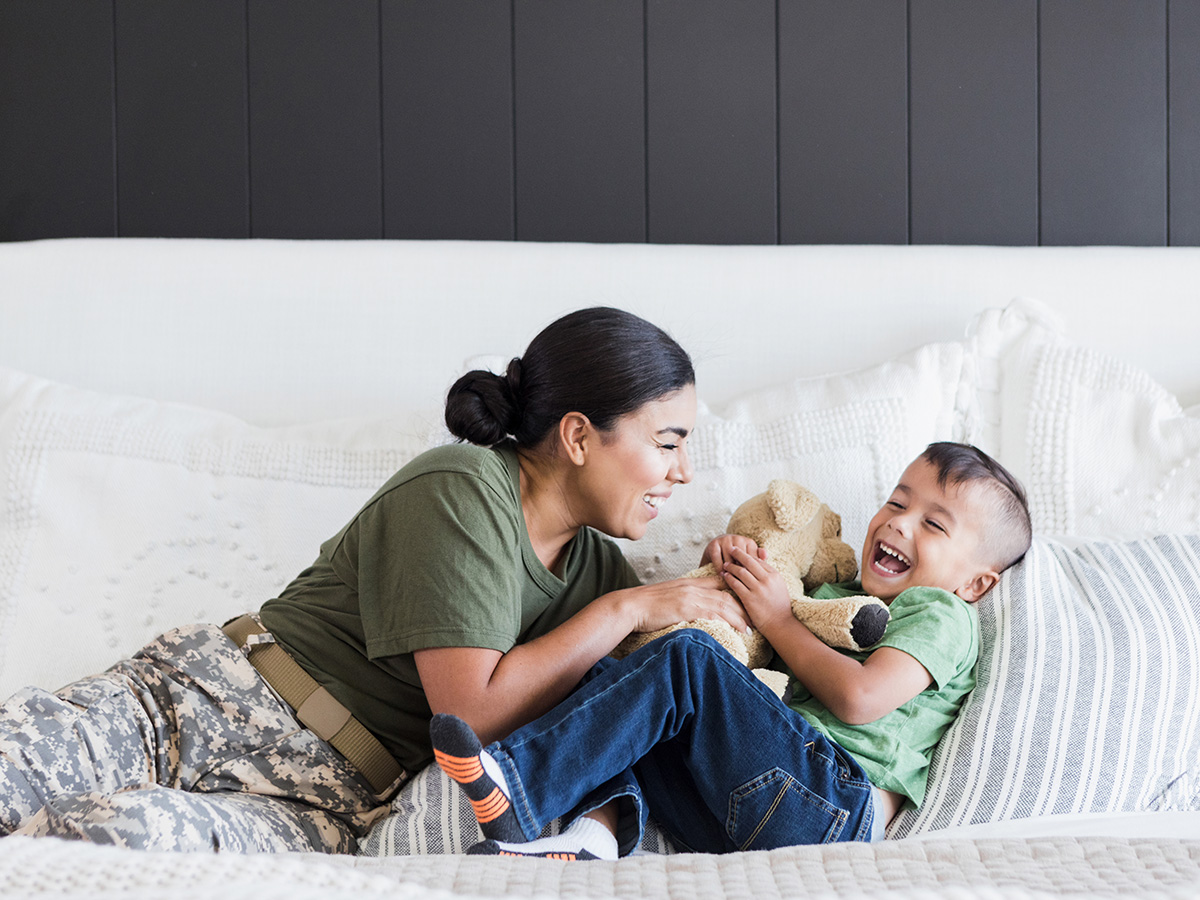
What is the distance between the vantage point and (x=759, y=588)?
1.15 metres

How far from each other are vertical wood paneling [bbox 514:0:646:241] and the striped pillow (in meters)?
0.98

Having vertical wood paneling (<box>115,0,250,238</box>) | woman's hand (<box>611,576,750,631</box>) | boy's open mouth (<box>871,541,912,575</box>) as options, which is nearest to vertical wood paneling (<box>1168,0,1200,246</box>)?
boy's open mouth (<box>871,541,912,575</box>)

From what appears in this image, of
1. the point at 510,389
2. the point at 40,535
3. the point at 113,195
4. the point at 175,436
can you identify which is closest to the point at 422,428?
the point at 510,389

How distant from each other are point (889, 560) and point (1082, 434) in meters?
0.37

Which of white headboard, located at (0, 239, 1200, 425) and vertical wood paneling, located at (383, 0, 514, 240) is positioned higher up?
vertical wood paneling, located at (383, 0, 514, 240)

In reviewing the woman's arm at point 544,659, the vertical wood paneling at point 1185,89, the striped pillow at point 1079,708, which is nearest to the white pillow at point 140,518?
the woman's arm at point 544,659

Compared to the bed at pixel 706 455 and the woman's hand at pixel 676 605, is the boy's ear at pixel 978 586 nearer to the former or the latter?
the bed at pixel 706 455

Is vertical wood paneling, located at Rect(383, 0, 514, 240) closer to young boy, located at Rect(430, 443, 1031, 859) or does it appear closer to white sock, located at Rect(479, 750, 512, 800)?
young boy, located at Rect(430, 443, 1031, 859)

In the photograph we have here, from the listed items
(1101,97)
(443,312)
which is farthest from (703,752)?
(1101,97)

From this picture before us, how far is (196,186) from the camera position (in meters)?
1.82

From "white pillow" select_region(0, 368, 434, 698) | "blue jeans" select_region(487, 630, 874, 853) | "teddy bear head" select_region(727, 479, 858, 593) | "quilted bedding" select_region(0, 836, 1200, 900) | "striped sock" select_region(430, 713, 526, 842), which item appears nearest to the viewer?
"quilted bedding" select_region(0, 836, 1200, 900)

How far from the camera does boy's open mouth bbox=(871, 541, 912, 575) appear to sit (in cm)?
125

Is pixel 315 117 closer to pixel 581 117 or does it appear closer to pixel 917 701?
pixel 581 117

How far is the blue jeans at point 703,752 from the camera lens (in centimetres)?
98
